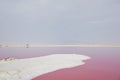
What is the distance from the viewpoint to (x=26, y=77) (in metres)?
5.82

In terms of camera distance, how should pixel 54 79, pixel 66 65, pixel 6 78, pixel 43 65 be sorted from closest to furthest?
pixel 6 78 → pixel 54 79 → pixel 43 65 → pixel 66 65

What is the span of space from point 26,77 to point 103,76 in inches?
113

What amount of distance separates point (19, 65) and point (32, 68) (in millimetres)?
628

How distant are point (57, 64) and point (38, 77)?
2.21 meters

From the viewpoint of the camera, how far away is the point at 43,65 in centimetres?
771

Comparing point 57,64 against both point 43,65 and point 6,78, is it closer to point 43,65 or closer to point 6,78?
point 43,65

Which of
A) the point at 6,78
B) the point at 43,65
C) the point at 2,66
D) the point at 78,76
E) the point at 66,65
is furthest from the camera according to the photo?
the point at 66,65

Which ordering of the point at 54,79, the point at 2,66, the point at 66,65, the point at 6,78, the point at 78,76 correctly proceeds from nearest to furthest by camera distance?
the point at 6,78
the point at 54,79
the point at 78,76
the point at 2,66
the point at 66,65

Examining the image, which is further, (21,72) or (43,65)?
(43,65)

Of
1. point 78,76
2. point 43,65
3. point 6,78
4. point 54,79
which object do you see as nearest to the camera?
point 6,78

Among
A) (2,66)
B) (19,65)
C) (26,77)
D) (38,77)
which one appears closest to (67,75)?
(38,77)

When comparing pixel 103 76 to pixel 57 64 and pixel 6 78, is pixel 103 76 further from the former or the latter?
pixel 6 78

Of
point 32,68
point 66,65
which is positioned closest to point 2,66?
point 32,68

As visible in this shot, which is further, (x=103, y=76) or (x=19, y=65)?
(x=19, y=65)
